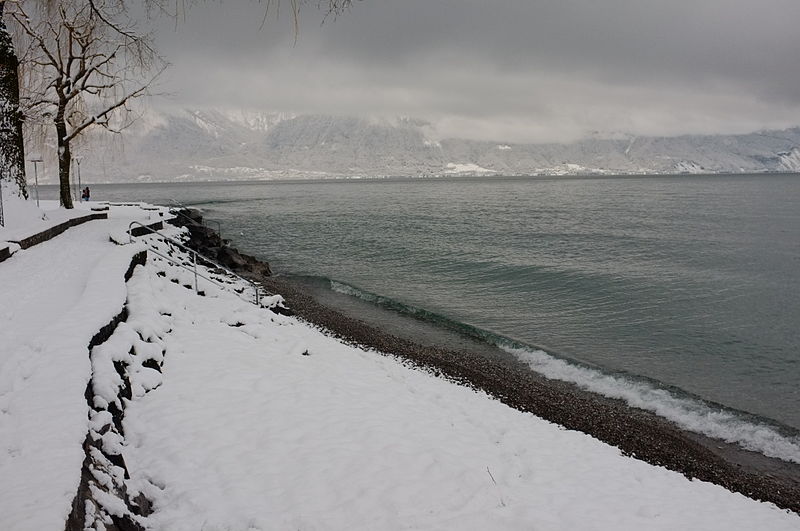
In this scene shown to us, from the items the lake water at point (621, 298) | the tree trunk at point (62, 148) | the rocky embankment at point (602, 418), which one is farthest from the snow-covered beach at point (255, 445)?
the tree trunk at point (62, 148)

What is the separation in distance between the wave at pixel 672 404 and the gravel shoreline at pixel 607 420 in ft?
1.31

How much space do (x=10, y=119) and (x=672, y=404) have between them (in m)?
25.5

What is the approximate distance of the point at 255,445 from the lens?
7711mm

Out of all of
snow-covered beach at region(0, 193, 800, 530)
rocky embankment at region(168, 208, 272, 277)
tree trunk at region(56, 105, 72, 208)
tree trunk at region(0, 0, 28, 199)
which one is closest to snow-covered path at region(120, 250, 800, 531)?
snow-covered beach at region(0, 193, 800, 530)

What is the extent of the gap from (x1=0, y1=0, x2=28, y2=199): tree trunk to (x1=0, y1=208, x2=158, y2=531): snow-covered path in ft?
27.9

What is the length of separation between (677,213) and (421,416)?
80516 mm

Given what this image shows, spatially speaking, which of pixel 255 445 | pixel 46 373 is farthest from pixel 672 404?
pixel 46 373

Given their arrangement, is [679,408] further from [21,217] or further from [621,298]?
[21,217]

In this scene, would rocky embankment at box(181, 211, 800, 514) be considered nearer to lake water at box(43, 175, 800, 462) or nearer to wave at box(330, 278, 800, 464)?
wave at box(330, 278, 800, 464)

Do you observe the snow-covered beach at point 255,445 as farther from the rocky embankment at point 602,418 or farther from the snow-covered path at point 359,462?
the rocky embankment at point 602,418

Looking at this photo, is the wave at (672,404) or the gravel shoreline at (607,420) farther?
the wave at (672,404)

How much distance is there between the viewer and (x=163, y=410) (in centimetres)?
813

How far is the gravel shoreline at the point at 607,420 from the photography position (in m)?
10.3

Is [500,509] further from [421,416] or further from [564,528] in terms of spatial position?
[421,416]
